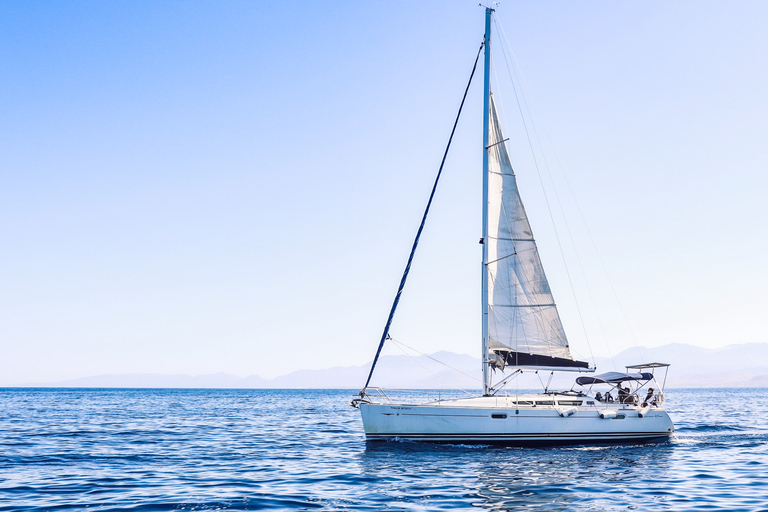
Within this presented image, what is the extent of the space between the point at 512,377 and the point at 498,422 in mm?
3145

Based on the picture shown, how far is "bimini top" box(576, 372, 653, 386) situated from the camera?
27016mm

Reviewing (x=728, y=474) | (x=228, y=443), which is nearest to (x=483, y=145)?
(x=728, y=474)

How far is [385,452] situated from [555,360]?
8.87m

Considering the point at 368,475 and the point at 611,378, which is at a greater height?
the point at 611,378

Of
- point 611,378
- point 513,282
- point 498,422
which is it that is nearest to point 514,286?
point 513,282

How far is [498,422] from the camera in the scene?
76.2 feet

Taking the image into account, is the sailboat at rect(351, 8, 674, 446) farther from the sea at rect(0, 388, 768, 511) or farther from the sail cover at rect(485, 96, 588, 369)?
the sea at rect(0, 388, 768, 511)

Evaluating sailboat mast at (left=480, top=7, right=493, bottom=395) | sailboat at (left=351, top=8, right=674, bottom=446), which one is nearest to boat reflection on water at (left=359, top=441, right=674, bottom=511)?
sailboat at (left=351, top=8, right=674, bottom=446)

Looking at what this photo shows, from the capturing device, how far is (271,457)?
22.4m

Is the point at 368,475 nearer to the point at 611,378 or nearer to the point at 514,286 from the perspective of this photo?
the point at 514,286

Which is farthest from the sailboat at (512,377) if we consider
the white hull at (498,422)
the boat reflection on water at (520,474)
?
the boat reflection on water at (520,474)

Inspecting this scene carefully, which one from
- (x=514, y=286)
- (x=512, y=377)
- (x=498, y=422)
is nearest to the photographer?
(x=498, y=422)

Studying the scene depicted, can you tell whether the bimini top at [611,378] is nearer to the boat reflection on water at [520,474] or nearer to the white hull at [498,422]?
the white hull at [498,422]

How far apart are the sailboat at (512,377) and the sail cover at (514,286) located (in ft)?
0.15
